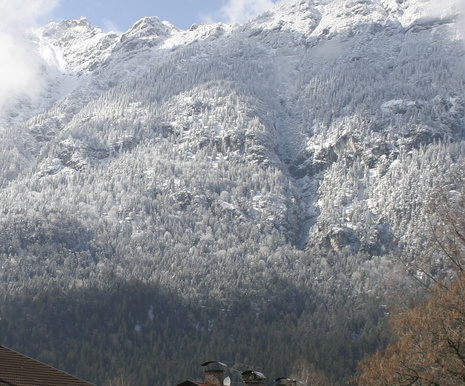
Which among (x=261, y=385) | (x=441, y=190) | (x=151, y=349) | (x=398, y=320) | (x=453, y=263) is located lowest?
(x=151, y=349)

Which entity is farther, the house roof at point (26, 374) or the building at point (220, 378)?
the building at point (220, 378)

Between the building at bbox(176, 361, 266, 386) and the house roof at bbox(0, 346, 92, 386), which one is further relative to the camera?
the building at bbox(176, 361, 266, 386)

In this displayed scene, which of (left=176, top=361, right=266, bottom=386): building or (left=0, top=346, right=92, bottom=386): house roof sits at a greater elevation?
(left=0, top=346, right=92, bottom=386): house roof

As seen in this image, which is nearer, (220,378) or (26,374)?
(26,374)

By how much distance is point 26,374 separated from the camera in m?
41.6

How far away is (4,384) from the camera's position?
3897 centimetres

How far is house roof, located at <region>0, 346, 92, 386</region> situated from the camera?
3981cm

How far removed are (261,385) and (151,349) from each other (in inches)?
5332

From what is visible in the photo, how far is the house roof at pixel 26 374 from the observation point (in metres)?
39.8

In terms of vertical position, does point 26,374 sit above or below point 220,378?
above

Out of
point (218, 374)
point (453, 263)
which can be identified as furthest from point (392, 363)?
point (218, 374)

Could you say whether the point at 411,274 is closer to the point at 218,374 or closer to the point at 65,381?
the point at 65,381

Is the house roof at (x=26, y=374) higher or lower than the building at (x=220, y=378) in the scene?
higher

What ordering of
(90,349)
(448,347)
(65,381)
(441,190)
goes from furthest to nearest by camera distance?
(90,349) < (65,381) < (441,190) < (448,347)
